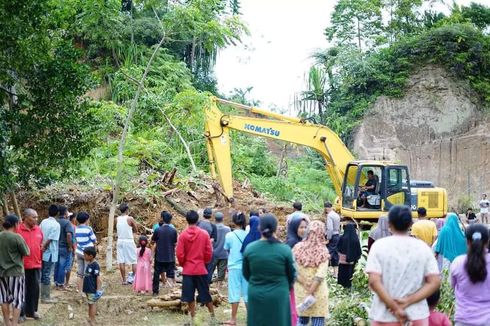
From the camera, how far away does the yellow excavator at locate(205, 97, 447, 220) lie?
18.9m

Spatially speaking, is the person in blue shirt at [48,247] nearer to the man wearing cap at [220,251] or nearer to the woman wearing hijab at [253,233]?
the man wearing cap at [220,251]

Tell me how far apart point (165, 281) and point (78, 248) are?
2.22 meters

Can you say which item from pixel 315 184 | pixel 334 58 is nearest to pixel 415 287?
pixel 315 184

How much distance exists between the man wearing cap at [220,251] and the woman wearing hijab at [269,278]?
19.9 feet

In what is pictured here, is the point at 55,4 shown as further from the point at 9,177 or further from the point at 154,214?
the point at 154,214

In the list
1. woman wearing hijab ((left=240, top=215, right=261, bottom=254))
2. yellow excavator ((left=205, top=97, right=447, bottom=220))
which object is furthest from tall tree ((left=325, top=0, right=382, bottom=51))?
woman wearing hijab ((left=240, top=215, right=261, bottom=254))

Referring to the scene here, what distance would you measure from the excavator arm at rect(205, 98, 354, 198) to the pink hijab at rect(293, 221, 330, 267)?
36.7 ft

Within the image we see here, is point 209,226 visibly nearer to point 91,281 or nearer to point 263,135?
point 91,281

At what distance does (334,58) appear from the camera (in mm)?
38656

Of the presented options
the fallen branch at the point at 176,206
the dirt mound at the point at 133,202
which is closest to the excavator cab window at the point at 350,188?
the dirt mound at the point at 133,202

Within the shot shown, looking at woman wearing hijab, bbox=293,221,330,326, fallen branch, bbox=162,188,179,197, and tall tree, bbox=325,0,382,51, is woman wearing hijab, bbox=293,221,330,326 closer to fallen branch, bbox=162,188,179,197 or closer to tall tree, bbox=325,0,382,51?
fallen branch, bbox=162,188,179,197

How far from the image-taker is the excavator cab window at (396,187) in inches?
742

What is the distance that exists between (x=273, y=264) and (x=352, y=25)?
35.5m

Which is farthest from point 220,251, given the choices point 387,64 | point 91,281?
point 387,64
